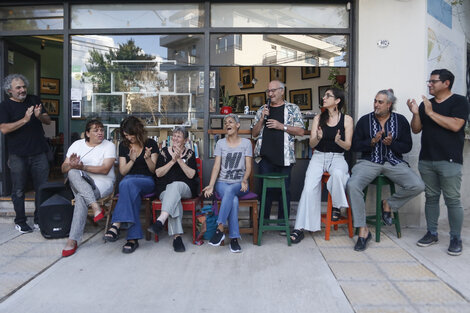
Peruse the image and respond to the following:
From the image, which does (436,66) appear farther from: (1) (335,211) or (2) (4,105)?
(2) (4,105)

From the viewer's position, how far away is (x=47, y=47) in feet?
23.2

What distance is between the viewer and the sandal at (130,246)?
3568 mm

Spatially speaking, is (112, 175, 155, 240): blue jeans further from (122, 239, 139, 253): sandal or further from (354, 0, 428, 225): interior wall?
(354, 0, 428, 225): interior wall

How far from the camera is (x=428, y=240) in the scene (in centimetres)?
376

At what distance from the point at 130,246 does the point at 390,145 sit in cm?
268

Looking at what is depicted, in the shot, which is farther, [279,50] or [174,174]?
[279,50]

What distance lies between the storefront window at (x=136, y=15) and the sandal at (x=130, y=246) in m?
2.62

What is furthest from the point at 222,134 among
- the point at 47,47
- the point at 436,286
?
the point at 47,47

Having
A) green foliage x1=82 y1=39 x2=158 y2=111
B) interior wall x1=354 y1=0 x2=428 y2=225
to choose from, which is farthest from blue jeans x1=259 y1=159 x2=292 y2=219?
green foliage x1=82 y1=39 x2=158 y2=111

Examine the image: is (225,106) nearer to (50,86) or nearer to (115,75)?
(115,75)

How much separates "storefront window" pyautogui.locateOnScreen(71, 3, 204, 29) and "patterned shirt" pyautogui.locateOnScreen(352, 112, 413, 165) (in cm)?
236

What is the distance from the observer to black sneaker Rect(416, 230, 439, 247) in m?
3.74

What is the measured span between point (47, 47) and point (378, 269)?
6.66 meters

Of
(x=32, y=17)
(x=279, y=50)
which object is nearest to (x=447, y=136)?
(x=279, y=50)
